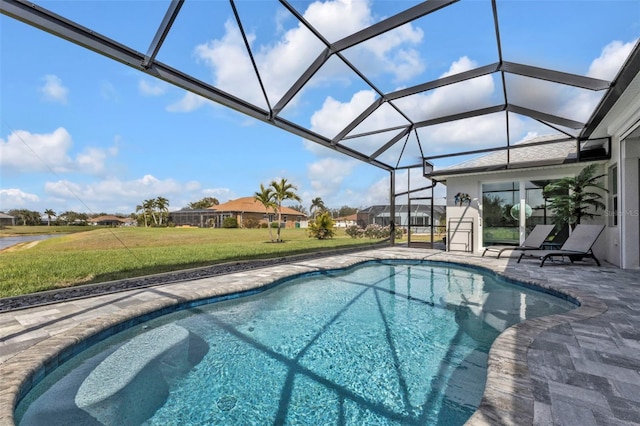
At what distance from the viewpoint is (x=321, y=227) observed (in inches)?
758

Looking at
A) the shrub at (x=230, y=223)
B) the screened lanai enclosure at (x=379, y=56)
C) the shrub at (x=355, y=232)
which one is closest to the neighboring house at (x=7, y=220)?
the screened lanai enclosure at (x=379, y=56)

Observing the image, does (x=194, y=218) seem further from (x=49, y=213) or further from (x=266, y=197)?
(x=49, y=213)

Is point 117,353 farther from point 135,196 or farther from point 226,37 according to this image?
point 135,196

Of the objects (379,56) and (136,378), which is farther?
(379,56)

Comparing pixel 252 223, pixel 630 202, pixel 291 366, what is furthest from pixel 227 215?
pixel 630 202

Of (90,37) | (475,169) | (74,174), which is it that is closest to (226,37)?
(90,37)

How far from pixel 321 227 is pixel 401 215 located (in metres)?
11.0

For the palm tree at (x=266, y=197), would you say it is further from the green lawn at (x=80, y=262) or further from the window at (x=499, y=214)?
the window at (x=499, y=214)

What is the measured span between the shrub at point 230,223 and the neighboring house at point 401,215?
10.2 m

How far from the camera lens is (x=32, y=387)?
8.57ft

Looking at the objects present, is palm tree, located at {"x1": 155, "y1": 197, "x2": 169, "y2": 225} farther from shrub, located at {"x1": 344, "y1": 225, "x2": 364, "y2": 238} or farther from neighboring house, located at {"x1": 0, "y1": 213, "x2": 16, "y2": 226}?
shrub, located at {"x1": 344, "y1": 225, "x2": 364, "y2": 238}

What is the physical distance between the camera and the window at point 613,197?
798 centimetres

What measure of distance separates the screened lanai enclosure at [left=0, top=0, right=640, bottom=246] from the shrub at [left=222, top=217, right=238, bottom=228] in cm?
1819

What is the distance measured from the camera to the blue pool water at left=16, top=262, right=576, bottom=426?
101 inches
